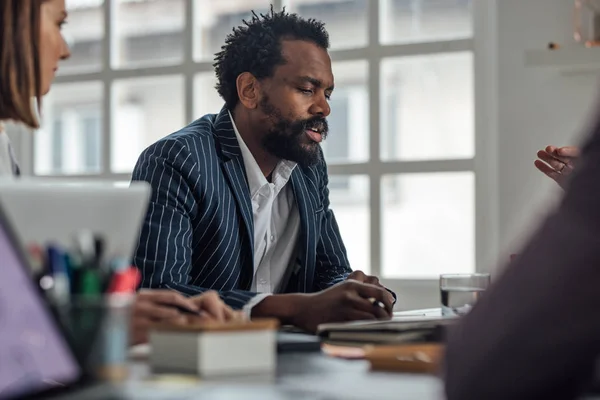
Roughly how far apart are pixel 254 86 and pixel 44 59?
1621mm

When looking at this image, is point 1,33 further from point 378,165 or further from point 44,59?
point 378,165

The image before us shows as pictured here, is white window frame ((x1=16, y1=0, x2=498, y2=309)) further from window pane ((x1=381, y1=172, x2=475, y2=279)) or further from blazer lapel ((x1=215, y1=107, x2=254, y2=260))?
blazer lapel ((x1=215, y1=107, x2=254, y2=260))

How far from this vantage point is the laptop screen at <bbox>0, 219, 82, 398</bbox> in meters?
0.77

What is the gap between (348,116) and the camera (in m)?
3.30

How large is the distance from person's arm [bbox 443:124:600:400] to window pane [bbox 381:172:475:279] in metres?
2.37

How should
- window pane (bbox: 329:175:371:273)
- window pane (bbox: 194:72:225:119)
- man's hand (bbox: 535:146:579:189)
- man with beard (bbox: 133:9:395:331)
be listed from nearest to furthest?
man with beard (bbox: 133:9:395:331) < man's hand (bbox: 535:146:579:189) < window pane (bbox: 329:175:371:273) < window pane (bbox: 194:72:225:119)

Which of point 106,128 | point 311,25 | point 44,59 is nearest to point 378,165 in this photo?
point 311,25

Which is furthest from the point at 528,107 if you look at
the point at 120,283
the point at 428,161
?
the point at 120,283

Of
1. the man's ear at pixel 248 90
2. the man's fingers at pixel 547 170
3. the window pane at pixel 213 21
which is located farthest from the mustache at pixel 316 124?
the window pane at pixel 213 21

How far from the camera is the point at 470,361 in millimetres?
704

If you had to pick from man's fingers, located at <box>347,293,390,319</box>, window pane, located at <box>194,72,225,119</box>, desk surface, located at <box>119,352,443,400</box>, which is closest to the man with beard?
man's fingers, located at <box>347,293,390,319</box>

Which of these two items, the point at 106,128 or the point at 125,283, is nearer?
the point at 125,283

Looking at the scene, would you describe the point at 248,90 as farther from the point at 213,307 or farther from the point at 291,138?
the point at 213,307

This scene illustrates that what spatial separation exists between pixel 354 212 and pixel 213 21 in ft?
3.15
